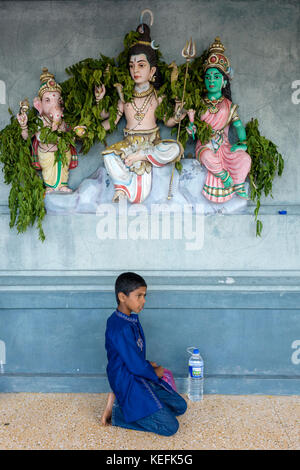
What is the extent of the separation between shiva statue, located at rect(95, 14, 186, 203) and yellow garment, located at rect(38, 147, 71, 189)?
11.2 inches

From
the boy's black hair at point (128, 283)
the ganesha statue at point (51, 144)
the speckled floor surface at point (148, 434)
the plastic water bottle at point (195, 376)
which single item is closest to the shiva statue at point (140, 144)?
the ganesha statue at point (51, 144)

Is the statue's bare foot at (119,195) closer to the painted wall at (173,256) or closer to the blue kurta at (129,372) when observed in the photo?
the painted wall at (173,256)

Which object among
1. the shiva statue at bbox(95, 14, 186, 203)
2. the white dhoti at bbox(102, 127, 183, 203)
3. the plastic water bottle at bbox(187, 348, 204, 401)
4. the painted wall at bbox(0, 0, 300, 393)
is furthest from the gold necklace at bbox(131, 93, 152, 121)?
the plastic water bottle at bbox(187, 348, 204, 401)

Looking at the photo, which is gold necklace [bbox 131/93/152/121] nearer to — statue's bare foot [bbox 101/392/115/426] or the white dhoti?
the white dhoti

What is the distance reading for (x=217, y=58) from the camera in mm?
2631

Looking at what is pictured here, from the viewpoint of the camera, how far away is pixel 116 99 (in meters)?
2.77

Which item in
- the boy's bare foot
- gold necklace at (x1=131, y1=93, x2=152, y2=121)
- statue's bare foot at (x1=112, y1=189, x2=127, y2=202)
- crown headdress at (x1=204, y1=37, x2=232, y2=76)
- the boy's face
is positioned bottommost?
the boy's bare foot

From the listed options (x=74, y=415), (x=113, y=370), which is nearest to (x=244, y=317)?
(x=113, y=370)

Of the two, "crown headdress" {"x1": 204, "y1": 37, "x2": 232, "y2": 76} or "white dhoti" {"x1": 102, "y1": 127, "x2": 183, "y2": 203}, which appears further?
"white dhoti" {"x1": 102, "y1": 127, "x2": 183, "y2": 203}

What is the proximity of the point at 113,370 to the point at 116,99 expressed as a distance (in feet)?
5.33

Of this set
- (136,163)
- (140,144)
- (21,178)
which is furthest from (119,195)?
(21,178)

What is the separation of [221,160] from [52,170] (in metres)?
1.07

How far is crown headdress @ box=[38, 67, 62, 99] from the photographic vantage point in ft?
8.89
